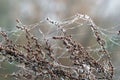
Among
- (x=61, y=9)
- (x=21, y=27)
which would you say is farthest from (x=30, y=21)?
(x=21, y=27)

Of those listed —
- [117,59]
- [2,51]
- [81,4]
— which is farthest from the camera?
[81,4]

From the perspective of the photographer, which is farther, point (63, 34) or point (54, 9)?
point (54, 9)

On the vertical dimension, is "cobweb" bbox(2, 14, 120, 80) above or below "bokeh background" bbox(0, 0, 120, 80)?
below

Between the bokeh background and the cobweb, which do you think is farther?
the bokeh background

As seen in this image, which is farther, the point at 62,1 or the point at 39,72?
the point at 62,1

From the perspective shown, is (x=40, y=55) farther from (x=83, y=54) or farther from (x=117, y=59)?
(x=117, y=59)

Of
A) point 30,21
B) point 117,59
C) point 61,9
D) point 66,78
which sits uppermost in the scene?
point 61,9

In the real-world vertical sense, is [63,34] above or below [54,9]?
below

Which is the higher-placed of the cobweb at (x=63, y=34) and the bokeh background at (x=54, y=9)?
the bokeh background at (x=54, y=9)

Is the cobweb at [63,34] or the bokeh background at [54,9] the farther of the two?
the bokeh background at [54,9]

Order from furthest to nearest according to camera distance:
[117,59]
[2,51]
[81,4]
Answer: [81,4] < [117,59] < [2,51]

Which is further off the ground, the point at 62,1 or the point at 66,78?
the point at 62,1
